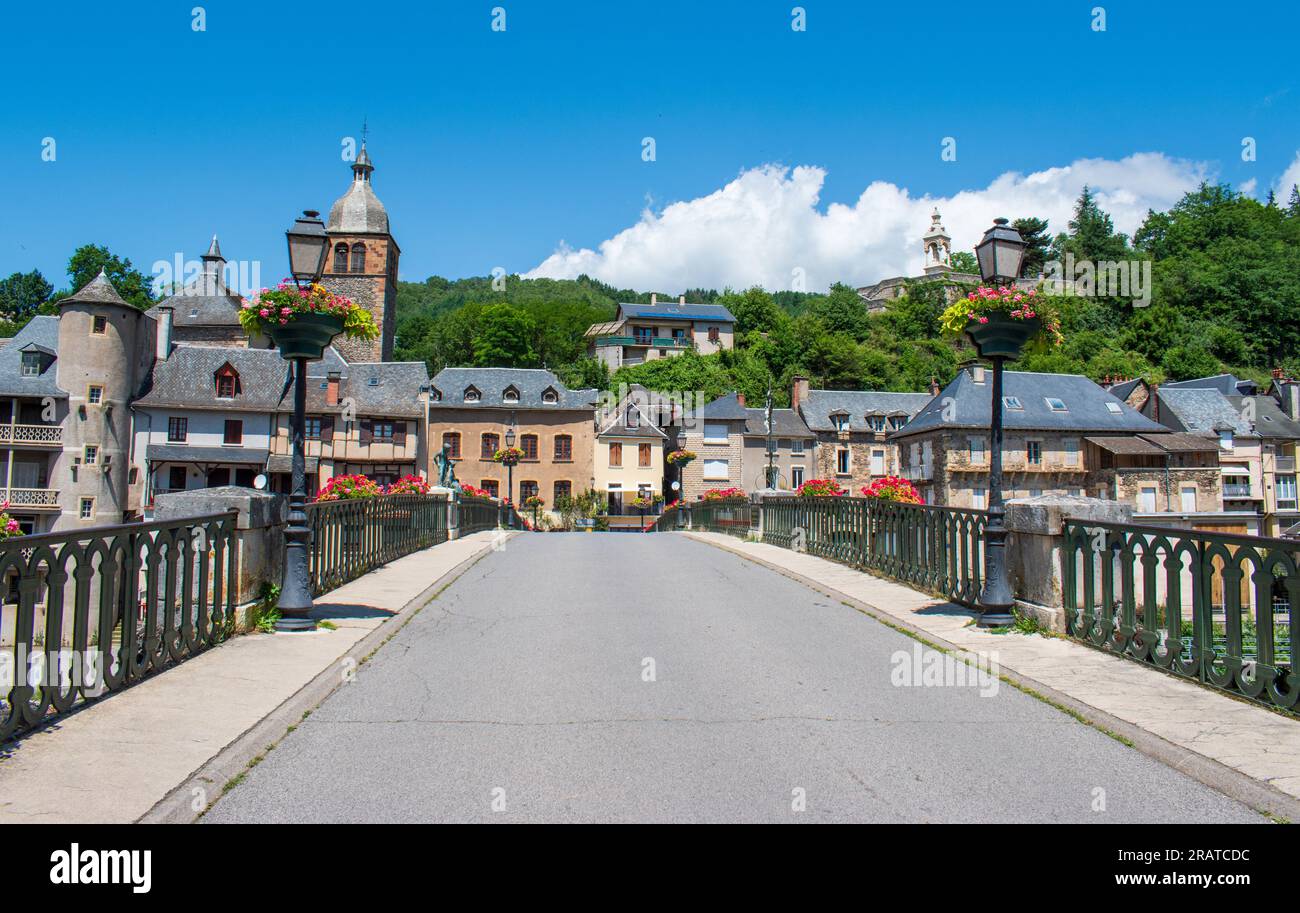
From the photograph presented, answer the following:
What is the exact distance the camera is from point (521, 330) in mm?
85875

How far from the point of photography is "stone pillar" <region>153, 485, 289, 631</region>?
8.62 metres

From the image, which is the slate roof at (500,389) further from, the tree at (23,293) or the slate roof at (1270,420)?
the tree at (23,293)

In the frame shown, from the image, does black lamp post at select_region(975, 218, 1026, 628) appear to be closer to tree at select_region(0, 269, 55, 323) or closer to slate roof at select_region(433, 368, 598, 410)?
slate roof at select_region(433, 368, 598, 410)

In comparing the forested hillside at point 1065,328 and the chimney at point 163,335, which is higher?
the forested hillside at point 1065,328

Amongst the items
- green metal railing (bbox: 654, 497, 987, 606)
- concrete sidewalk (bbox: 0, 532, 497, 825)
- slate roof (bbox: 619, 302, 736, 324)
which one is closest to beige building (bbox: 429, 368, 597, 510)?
green metal railing (bbox: 654, 497, 987, 606)

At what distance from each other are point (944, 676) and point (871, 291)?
164m

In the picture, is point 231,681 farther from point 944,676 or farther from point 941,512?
point 941,512

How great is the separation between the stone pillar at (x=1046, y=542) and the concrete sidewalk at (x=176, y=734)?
6946mm

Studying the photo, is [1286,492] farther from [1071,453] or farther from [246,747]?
[246,747]

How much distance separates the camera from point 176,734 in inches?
219

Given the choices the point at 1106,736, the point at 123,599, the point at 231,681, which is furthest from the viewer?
the point at 231,681

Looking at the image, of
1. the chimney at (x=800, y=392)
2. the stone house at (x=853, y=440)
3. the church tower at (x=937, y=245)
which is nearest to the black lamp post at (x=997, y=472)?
the stone house at (x=853, y=440)

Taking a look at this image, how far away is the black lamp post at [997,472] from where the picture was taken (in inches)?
388
